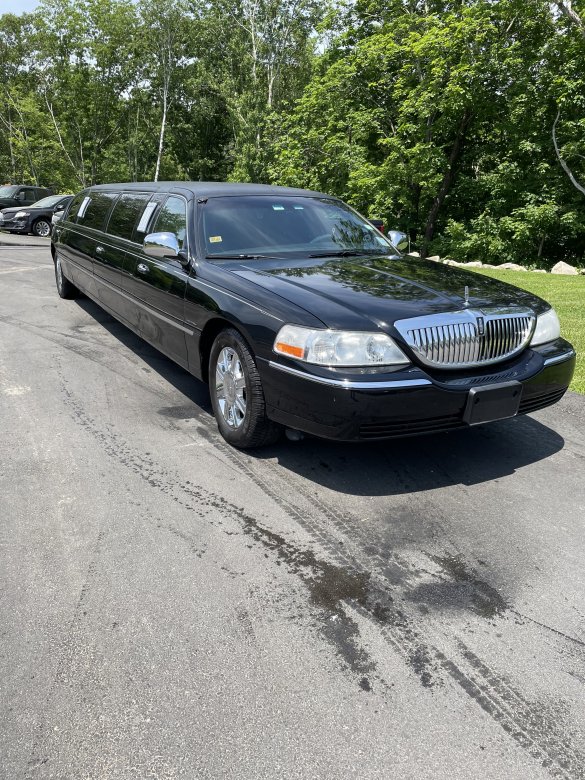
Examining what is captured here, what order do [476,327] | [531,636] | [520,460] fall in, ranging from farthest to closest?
[520,460] < [476,327] < [531,636]

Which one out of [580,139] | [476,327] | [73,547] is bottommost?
[73,547]

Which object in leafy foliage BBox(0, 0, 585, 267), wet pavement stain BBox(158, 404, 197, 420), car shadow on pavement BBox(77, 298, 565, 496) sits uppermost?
leafy foliage BBox(0, 0, 585, 267)

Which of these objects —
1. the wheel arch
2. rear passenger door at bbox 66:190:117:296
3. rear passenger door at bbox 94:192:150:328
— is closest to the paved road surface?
the wheel arch

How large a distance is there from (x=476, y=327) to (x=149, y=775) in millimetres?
2645

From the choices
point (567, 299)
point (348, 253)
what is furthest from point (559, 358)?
point (567, 299)

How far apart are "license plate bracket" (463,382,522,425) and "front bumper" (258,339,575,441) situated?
12 millimetres

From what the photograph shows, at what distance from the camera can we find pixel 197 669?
2.16m

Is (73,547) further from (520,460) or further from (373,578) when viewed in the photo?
(520,460)

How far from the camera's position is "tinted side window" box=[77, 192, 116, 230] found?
6.66 meters

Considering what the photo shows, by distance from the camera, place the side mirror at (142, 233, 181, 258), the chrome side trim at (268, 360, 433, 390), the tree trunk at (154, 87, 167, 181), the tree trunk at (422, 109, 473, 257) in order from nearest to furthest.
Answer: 1. the chrome side trim at (268, 360, 433, 390)
2. the side mirror at (142, 233, 181, 258)
3. the tree trunk at (422, 109, 473, 257)
4. the tree trunk at (154, 87, 167, 181)

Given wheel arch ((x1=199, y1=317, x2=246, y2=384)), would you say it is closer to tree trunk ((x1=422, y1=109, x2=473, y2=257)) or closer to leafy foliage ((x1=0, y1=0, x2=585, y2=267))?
leafy foliage ((x1=0, y1=0, x2=585, y2=267))

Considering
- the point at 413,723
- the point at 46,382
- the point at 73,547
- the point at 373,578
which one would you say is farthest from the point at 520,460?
the point at 46,382

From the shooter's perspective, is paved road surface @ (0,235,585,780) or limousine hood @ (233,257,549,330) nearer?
paved road surface @ (0,235,585,780)

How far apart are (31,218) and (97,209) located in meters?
18.5
